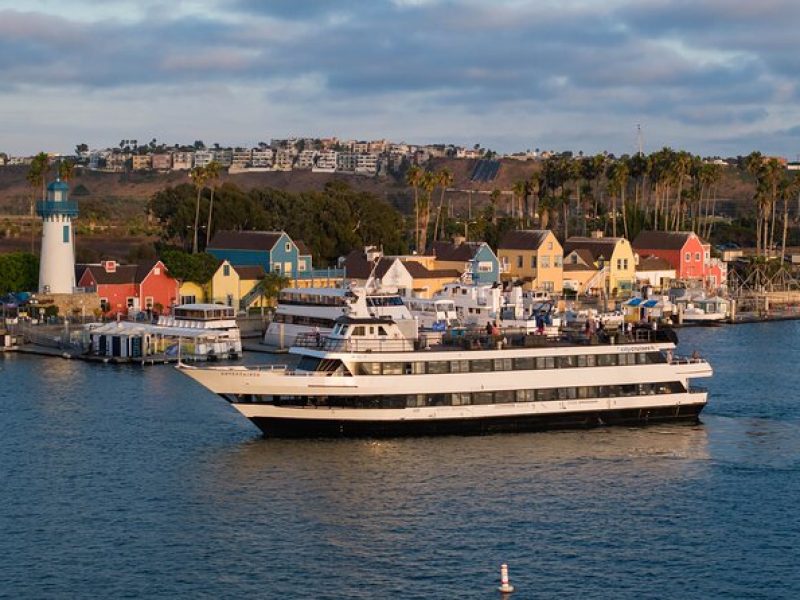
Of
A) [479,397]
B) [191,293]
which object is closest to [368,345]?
[479,397]

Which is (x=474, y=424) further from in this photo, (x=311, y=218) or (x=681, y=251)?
(x=681, y=251)

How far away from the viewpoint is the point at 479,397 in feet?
184

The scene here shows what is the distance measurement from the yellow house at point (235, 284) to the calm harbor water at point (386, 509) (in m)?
35.8

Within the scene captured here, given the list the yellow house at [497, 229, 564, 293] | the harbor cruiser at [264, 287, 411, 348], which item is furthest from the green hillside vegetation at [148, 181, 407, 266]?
the harbor cruiser at [264, 287, 411, 348]

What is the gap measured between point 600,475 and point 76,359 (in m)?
38.7

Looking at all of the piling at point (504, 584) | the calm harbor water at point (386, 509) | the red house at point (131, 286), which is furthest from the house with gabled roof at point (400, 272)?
the piling at point (504, 584)

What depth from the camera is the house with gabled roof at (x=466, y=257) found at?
110188mm

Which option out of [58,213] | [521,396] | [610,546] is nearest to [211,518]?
[610,546]

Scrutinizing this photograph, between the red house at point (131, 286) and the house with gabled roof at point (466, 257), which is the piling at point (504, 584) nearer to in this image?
the red house at point (131, 286)

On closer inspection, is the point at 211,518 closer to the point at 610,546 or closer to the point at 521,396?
the point at 610,546

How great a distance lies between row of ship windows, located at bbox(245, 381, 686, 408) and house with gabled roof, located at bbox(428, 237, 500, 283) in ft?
161

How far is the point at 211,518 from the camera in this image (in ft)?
143

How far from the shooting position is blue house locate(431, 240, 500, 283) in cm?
11012

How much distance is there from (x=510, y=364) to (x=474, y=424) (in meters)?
2.75
